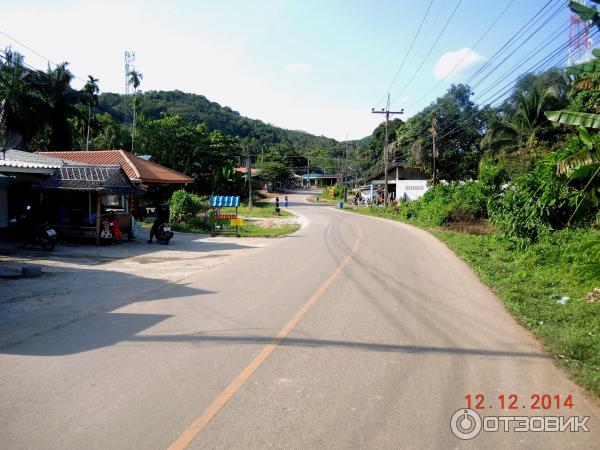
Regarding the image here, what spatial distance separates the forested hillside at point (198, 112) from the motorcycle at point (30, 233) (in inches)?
2476

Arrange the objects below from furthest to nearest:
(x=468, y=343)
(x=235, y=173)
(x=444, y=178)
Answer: (x=235, y=173), (x=444, y=178), (x=468, y=343)

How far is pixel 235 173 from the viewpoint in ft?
182

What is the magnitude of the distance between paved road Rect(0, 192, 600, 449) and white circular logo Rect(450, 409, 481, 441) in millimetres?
63

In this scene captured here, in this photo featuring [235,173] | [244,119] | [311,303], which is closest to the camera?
[311,303]

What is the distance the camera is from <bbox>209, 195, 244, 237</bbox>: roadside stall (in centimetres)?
2295

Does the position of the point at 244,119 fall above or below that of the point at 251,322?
above

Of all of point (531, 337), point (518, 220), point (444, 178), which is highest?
point (444, 178)

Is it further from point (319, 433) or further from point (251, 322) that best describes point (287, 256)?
point (319, 433)

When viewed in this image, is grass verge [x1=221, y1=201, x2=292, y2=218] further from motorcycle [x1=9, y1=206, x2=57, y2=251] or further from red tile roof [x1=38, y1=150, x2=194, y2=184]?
motorcycle [x1=9, y1=206, x2=57, y2=251]

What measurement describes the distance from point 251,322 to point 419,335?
2506 millimetres

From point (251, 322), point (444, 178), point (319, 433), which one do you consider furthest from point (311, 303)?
point (444, 178)

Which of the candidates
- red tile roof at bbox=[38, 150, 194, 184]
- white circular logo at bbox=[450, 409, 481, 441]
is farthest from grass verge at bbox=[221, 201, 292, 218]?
white circular logo at bbox=[450, 409, 481, 441]

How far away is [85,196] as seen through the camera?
757 inches

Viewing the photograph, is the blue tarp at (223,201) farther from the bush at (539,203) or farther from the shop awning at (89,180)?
the bush at (539,203)
